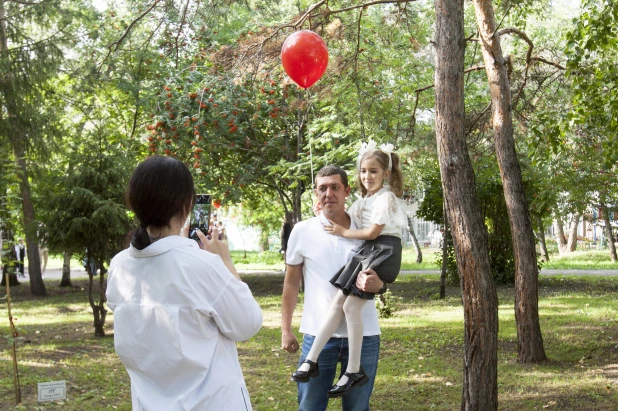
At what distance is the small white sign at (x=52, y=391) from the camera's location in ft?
22.9

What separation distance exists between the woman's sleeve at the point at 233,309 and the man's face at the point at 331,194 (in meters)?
1.69

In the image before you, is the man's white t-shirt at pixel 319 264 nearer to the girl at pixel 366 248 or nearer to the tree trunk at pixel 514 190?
the girl at pixel 366 248

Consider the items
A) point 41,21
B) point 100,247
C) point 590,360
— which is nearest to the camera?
point 590,360

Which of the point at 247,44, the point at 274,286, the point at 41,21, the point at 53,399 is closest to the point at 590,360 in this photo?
the point at 247,44

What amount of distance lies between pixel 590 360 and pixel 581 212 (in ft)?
18.2

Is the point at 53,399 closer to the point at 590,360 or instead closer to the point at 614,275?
the point at 590,360

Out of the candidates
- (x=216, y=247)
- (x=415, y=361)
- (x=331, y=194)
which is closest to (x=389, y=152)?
(x=331, y=194)

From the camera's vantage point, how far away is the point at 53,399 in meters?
7.02

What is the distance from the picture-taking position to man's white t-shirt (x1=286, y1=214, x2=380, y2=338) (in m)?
4.10

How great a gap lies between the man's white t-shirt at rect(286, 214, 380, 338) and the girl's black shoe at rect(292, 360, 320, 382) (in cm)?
19

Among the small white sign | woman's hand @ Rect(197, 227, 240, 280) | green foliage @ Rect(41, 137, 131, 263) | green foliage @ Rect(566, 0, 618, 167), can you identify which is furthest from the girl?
green foliage @ Rect(41, 137, 131, 263)

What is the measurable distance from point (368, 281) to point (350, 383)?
55 centimetres

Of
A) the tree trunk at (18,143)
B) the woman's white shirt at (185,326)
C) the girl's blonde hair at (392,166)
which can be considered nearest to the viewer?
the woman's white shirt at (185,326)

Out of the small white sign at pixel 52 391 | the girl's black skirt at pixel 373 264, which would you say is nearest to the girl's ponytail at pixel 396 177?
the girl's black skirt at pixel 373 264
